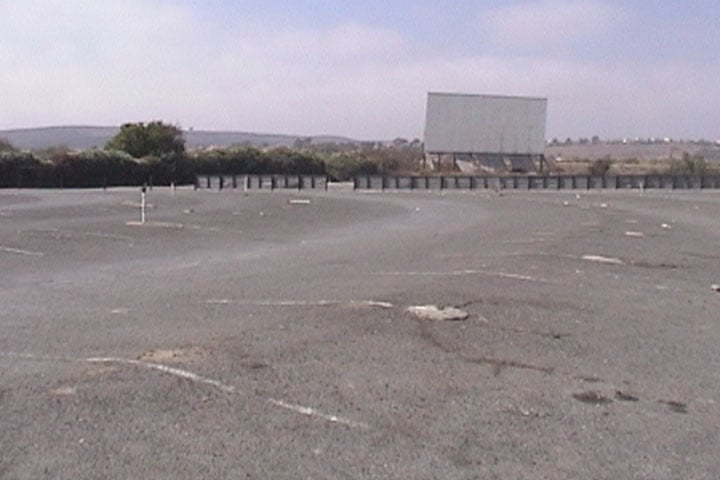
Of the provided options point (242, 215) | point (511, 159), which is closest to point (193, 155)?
point (511, 159)

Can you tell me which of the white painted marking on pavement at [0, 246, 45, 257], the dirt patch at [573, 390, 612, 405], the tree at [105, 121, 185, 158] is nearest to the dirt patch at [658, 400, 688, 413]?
the dirt patch at [573, 390, 612, 405]

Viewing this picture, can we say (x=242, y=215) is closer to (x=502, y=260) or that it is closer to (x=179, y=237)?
(x=179, y=237)

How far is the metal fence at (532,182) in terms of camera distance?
66.3 meters

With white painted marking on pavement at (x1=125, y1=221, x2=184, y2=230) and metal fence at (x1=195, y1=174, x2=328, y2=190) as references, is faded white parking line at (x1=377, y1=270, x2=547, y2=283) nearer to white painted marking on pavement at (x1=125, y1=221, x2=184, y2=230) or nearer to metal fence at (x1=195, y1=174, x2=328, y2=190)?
white painted marking on pavement at (x1=125, y1=221, x2=184, y2=230)

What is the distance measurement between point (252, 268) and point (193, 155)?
65366mm

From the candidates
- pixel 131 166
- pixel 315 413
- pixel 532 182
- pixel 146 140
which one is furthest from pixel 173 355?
pixel 146 140

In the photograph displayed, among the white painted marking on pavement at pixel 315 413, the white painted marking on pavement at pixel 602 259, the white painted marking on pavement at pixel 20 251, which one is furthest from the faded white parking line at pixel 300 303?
the white painted marking on pavement at pixel 20 251

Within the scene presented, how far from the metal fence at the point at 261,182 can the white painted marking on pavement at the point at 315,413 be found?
56560 millimetres

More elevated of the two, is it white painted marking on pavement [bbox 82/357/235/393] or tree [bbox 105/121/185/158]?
tree [bbox 105/121/185/158]

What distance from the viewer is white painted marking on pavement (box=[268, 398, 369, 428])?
656 centimetres

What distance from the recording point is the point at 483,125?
300 ft

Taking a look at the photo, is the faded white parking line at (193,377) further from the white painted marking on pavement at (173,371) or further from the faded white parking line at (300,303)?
the faded white parking line at (300,303)

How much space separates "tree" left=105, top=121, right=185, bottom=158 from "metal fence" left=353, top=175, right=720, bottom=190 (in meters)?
20.9

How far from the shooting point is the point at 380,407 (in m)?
7.02
